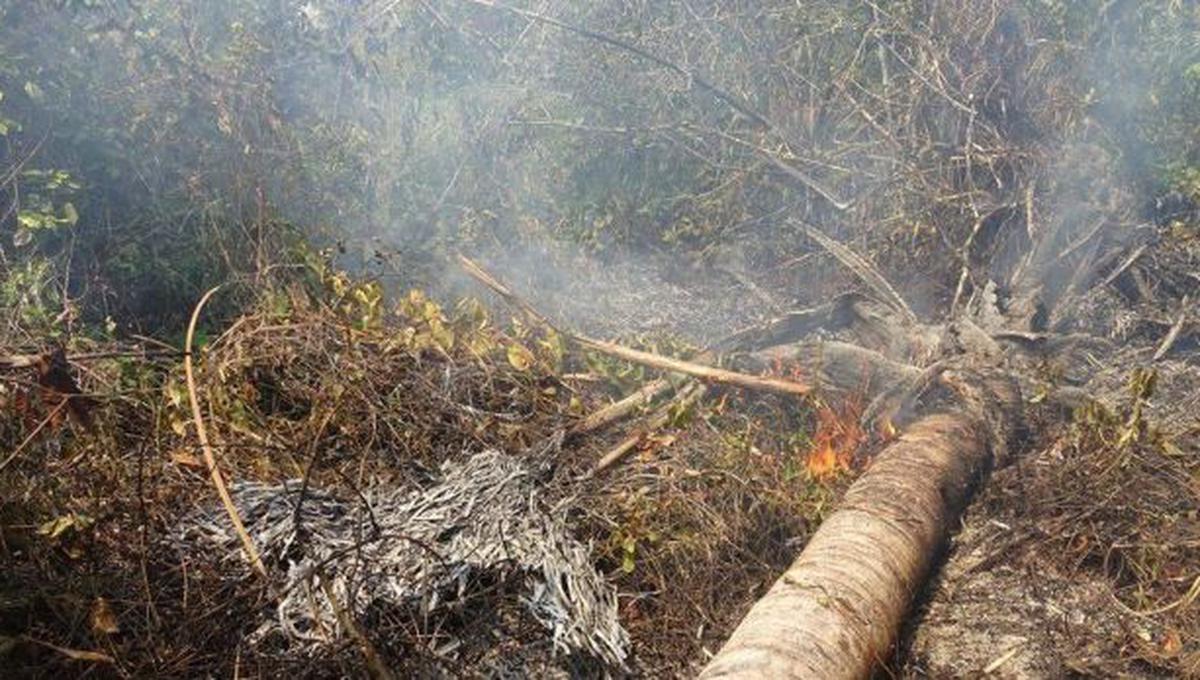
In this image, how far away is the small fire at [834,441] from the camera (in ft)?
13.1

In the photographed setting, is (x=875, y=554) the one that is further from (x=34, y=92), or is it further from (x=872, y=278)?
(x=34, y=92)

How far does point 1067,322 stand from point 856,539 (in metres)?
2.89

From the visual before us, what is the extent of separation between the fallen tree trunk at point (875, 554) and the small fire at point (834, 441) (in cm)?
18

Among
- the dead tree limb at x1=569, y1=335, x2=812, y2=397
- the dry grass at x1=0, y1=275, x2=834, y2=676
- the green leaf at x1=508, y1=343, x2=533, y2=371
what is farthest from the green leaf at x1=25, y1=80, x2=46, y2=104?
the dead tree limb at x1=569, y1=335, x2=812, y2=397

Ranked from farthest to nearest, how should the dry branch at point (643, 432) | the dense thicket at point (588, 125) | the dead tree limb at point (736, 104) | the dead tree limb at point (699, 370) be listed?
the dead tree limb at point (736, 104)
the dense thicket at point (588, 125)
the dead tree limb at point (699, 370)
the dry branch at point (643, 432)

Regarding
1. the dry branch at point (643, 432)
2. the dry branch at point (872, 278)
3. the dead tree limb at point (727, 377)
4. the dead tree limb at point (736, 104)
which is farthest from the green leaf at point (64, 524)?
the dead tree limb at point (736, 104)

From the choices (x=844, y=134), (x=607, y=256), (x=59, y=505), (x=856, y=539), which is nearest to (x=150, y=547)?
(x=59, y=505)

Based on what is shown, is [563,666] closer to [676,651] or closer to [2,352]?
[676,651]

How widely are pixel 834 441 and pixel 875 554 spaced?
1024mm

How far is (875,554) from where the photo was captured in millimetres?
3195

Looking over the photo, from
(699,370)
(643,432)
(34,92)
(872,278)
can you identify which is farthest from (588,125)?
(643,432)

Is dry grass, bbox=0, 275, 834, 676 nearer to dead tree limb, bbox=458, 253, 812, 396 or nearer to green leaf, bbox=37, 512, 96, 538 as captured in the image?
green leaf, bbox=37, 512, 96, 538

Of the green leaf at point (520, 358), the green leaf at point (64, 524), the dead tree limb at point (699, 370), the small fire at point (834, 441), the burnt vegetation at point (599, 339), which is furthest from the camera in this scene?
the dead tree limb at point (699, 370)

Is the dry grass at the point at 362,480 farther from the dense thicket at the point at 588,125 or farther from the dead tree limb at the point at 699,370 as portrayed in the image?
the dense thicket at the point at 588,125
